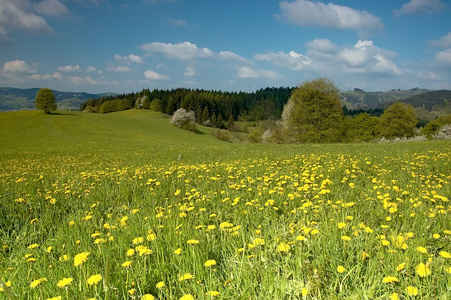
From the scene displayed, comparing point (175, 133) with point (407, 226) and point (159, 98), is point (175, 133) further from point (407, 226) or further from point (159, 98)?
point (407, 226)

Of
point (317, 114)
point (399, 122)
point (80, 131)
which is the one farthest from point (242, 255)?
point (399, 122)

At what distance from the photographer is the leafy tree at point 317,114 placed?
128 ft

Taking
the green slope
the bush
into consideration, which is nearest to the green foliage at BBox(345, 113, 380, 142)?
the green slope

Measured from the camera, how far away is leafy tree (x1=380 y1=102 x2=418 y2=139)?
54156mm

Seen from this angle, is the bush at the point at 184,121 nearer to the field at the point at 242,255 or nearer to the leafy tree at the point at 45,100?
the leafy tree at the point at 45,100

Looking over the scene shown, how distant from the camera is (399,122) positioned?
178 feet

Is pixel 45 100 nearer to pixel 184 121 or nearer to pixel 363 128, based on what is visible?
pixel 184 121

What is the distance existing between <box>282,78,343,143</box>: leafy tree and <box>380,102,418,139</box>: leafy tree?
2153 centimetres

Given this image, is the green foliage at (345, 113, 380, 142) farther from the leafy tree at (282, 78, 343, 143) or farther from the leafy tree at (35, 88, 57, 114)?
the leafy tree at (35, 88, 57, 114)

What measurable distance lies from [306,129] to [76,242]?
39.8 m

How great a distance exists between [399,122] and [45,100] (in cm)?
8139

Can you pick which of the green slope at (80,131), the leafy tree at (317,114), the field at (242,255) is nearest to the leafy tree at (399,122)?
the leafy tree at (317,114)

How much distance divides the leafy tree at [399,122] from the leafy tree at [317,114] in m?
21.5

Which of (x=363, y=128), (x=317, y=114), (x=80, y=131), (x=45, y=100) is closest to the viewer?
(x=317, y=114)
